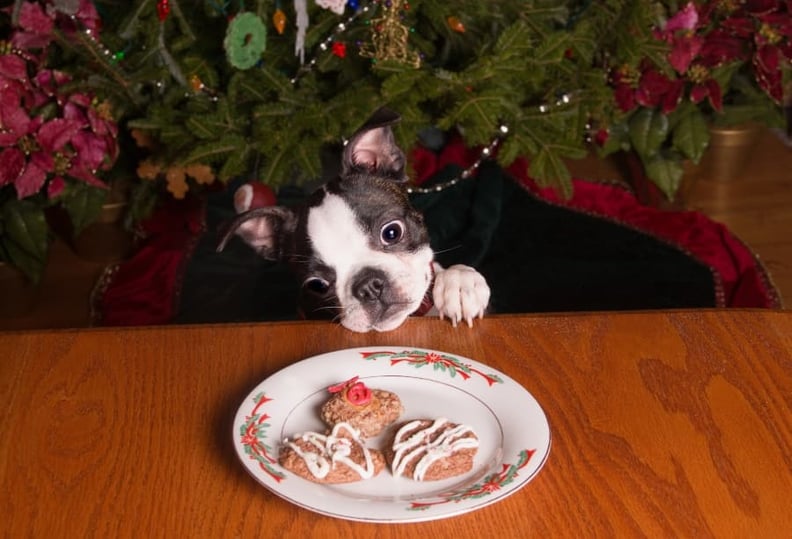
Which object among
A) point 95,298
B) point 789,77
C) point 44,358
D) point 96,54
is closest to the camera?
point 44,358

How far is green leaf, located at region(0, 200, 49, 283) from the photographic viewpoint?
2.77 metres

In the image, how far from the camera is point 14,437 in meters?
1.24

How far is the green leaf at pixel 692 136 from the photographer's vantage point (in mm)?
2969

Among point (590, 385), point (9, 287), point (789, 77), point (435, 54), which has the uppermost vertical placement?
point (590, 385)

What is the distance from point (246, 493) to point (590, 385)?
50cm

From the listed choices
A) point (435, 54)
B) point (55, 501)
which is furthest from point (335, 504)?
point (435, 54)

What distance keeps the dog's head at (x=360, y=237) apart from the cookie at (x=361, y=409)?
268 mm

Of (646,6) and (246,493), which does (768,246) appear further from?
(246,493)

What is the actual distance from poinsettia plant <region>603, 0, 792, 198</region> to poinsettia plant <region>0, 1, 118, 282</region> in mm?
1535

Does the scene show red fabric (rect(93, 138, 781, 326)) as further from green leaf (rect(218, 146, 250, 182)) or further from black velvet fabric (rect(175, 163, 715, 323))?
green leaf (rect(218, 146, 250, 182))

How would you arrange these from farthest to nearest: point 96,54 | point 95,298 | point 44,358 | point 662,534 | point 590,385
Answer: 1. point 95,298
2. point 96,54
3. point 44,358
4. point 590,385
5. point 662,534

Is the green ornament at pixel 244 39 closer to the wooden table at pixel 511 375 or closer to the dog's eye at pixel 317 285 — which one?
the dog's eye at pixel 317 285

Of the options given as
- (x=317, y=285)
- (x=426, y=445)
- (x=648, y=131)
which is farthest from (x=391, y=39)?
(x=426, y=445)

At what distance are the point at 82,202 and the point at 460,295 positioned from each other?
1.62m
